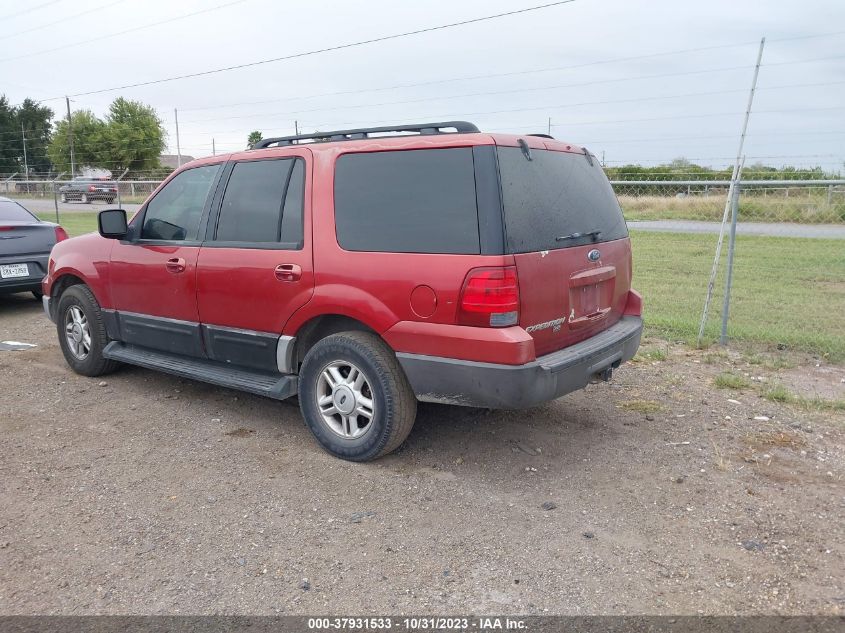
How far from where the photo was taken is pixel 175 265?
486 centimetres

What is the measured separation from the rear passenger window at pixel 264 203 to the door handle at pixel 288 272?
13 cm

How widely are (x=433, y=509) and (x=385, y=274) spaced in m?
1.28

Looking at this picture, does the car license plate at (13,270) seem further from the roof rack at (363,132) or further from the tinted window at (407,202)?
the tinted window at (407,202)

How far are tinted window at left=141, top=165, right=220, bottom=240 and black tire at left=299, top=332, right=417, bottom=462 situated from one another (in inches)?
58.8

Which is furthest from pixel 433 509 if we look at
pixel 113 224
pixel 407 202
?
pixel 113 224

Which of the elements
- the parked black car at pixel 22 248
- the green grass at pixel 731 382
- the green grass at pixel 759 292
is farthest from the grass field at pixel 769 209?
the parked black car at pixel 22 248

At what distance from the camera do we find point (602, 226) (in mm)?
4297

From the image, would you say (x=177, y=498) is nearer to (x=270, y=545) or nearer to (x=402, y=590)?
(x=270, y=545)

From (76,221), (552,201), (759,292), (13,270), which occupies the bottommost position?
(759,292)

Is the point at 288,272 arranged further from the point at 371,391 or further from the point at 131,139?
the point at 131,139

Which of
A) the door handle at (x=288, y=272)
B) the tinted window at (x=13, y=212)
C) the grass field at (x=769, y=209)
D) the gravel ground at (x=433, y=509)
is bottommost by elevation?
the gravel ground at (x=433, y=509)

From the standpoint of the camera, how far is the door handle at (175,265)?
482 cm

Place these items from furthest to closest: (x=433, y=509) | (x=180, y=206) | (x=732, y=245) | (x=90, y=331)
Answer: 1. (x=732, y=245)
2. (x=90, y=331)
3. (x=180, y=206)
4. (x=433, y=509)

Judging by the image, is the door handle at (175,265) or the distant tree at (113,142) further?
the distant tree at (113,142)
